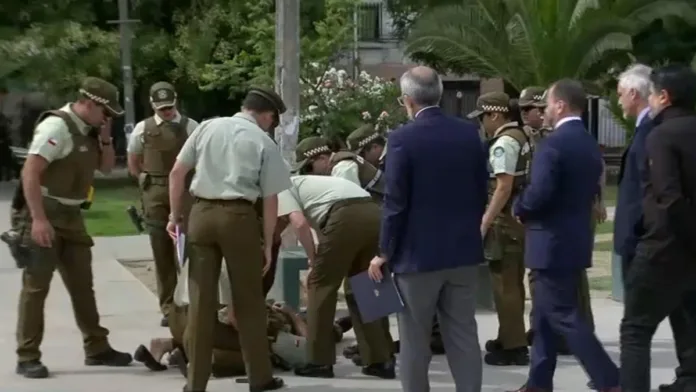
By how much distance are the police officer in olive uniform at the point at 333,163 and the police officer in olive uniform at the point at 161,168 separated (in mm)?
1634

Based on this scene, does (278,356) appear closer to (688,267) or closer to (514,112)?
(514,112)

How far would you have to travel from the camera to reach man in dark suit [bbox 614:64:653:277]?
6.56 metres

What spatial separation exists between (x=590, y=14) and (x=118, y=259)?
10.8 metres

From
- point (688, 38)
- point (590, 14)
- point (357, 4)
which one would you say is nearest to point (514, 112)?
point (590, 14)

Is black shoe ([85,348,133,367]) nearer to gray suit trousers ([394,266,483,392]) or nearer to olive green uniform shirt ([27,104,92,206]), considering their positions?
olive green uniform shirt ([27,104,92,206])

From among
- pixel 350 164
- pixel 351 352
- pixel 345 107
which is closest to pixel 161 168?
pixel 350 164

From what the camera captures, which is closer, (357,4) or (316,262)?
(316,262)

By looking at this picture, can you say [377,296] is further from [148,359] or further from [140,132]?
[140,132]

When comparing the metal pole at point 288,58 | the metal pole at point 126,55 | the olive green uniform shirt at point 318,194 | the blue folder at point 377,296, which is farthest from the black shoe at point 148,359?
the metal pole at point 126,55

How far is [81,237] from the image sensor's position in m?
7.88

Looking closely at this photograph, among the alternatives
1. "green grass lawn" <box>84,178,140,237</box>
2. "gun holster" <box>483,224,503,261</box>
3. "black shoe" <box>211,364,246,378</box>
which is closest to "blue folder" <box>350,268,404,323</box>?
"black shoe" <box>211,364,246,378</box>

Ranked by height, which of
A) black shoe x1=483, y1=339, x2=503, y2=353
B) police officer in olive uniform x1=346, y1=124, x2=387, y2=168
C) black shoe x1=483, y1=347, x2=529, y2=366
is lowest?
black shoe x1=483, y1=347, x2=529, y2=366

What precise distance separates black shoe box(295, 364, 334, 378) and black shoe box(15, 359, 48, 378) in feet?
5.17

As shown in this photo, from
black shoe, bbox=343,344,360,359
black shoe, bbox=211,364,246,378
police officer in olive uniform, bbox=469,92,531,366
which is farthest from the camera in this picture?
black shoe, bbox=343,344,360,359
